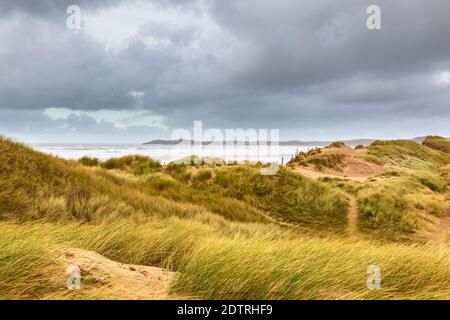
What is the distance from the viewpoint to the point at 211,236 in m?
6.68

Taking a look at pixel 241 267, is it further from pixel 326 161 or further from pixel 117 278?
pixel 326 161

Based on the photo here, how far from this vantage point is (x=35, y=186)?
33.3 ft

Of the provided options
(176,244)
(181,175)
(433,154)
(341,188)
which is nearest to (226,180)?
(181,175)

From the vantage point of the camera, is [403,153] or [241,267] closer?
[241,267]

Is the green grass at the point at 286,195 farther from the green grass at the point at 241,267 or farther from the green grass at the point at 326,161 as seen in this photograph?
the green grass at the point at 326,161

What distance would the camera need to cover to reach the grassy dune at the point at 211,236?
3762 mm

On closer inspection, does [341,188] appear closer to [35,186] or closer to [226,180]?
[226,180]

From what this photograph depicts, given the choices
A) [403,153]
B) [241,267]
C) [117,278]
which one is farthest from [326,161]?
[117,278]

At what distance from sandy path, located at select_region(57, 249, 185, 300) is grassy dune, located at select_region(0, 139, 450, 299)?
0.25ft

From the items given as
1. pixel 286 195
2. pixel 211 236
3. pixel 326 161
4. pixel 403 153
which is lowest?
pixel 286 195

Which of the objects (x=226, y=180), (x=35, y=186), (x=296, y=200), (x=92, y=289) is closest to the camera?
(x=92, y=289)

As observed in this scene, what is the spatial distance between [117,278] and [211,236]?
2905 mm
